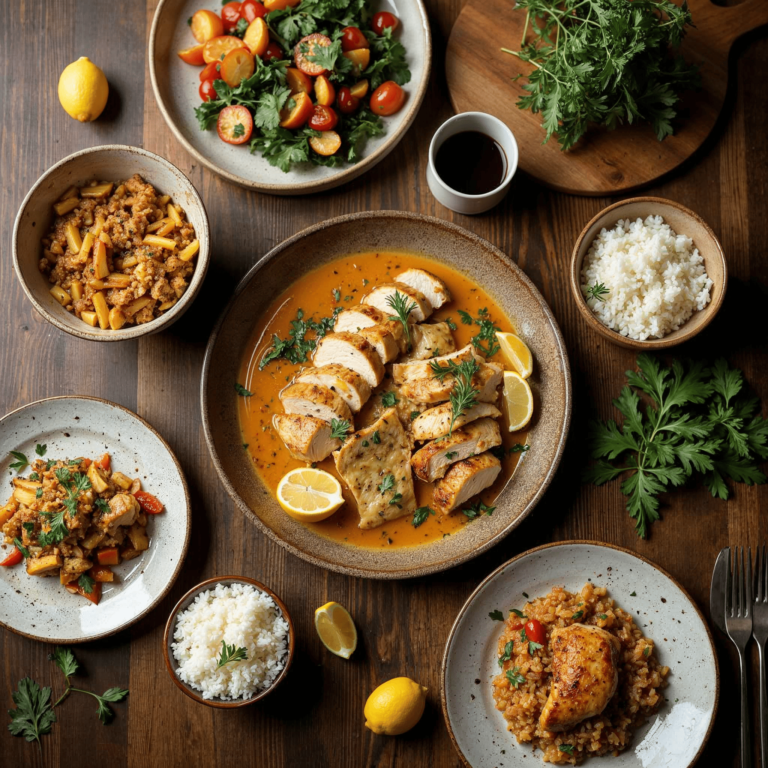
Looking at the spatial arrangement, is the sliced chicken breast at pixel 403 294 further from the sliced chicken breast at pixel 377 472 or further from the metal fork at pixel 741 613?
the metal fork at pixel 741 613

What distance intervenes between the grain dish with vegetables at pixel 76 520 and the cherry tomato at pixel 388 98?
2074mm

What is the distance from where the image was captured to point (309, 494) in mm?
2930

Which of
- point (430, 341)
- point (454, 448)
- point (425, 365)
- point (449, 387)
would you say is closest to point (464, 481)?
point (454, 448)

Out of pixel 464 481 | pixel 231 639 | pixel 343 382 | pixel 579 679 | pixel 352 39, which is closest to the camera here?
pixel 579 679

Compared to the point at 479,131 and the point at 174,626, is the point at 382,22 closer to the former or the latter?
the point at 479,131

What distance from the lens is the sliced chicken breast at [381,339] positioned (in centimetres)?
296

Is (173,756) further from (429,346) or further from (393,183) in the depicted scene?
(393,183)

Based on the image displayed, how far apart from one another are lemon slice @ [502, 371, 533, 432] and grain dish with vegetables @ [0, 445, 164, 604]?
5.54 feet

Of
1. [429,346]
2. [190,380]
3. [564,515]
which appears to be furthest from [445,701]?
[190,380]

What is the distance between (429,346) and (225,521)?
1267 mm

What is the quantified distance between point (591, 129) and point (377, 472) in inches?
75.5

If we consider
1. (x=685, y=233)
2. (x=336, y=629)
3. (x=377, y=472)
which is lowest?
(x=336, y=629)

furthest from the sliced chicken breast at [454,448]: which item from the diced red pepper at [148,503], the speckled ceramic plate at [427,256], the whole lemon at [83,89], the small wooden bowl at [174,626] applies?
the whole lemon at [83,89]

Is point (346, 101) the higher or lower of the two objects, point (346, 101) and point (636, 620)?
the higher
